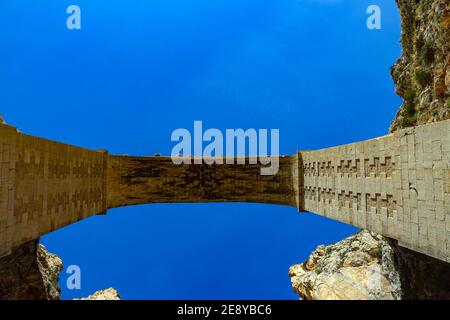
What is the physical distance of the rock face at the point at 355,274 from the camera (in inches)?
591

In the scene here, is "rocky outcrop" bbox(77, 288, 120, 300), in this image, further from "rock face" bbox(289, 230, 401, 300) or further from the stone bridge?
"rock face" bbox(289, 230, 401, 300)

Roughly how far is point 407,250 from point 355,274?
6.10 m

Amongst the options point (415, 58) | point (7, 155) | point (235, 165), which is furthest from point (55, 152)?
point (415, 58)

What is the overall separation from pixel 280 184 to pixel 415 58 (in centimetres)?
964

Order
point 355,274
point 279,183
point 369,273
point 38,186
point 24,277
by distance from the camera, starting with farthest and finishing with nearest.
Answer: point 279,183 < point 355,274 < point 369,273 < point 24,277 < point 38,186

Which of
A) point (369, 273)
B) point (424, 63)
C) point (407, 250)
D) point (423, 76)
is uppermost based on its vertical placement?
point (424, 63)

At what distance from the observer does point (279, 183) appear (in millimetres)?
18094

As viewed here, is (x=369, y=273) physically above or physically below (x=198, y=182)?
below

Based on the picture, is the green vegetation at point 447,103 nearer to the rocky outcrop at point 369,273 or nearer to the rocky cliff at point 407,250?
the rocky cliff at point 407,250

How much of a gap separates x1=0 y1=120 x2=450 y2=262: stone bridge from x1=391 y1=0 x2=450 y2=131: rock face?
6249 millimetres

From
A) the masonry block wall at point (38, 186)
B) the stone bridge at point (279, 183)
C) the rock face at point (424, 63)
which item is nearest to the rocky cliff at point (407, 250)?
the rock face at point (424, 63)

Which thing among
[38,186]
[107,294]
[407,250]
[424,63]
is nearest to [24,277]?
[38,186]

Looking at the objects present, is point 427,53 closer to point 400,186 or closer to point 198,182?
point 400,186
